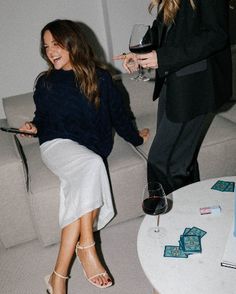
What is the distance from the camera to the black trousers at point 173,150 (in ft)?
5.84

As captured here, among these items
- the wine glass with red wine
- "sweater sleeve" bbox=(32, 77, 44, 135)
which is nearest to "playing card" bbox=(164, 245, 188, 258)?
the wine glass with red wine

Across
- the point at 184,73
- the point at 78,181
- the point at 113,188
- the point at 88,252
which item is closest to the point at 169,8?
the point at 184,73

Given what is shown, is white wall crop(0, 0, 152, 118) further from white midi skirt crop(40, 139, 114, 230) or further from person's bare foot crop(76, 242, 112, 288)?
person's bare foot crop(76, 242, 112, 288)

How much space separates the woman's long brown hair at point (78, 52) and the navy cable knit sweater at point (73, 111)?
0.05m

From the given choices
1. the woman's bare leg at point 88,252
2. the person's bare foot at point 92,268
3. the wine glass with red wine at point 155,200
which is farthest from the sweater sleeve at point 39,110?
the wine glass with red wine at point 155,200

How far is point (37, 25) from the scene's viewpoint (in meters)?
2.78

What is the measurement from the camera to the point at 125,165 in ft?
6.30

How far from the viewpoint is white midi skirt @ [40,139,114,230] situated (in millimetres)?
1580

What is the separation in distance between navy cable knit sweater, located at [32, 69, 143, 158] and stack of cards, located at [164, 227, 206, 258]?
80 centimetres

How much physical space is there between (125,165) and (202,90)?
0.63 m

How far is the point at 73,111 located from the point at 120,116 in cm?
31

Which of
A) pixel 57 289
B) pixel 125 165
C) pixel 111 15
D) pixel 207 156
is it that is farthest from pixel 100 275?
pixel 111 15

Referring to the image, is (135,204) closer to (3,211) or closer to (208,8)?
(3,211)

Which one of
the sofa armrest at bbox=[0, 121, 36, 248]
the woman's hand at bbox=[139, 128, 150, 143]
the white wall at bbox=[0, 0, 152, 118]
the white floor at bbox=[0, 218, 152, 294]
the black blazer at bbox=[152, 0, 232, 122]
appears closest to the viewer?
the black blazer at bbox=[152, 0, 232, 122]
